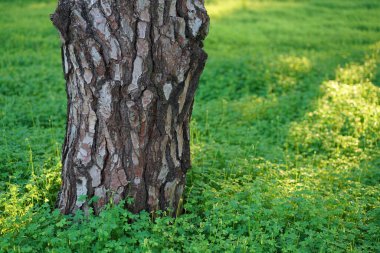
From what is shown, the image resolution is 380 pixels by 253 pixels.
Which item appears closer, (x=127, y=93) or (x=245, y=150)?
(x=127, y=93)

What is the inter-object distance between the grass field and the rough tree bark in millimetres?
266

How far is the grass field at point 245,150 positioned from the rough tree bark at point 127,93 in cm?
27

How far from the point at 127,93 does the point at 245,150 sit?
2.04m

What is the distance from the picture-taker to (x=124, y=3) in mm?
3068

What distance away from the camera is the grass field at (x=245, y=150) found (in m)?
3.30

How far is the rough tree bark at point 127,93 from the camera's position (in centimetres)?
311

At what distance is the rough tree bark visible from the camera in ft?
10.2

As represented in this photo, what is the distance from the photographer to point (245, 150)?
4.91 metres

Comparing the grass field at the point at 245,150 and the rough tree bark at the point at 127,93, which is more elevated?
the rough tree bark at the point at 127,93

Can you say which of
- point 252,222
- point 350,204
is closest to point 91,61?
point 252,222

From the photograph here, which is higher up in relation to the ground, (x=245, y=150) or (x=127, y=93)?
(x=127, y=93)

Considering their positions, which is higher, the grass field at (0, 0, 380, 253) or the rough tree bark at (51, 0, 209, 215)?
the rough tree bark at (51, 0, 209, 215)

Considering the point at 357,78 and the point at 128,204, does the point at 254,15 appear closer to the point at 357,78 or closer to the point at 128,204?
the point at 357,78

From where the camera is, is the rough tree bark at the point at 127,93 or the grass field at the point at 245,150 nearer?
the rough tree bark at the point at 127,93
